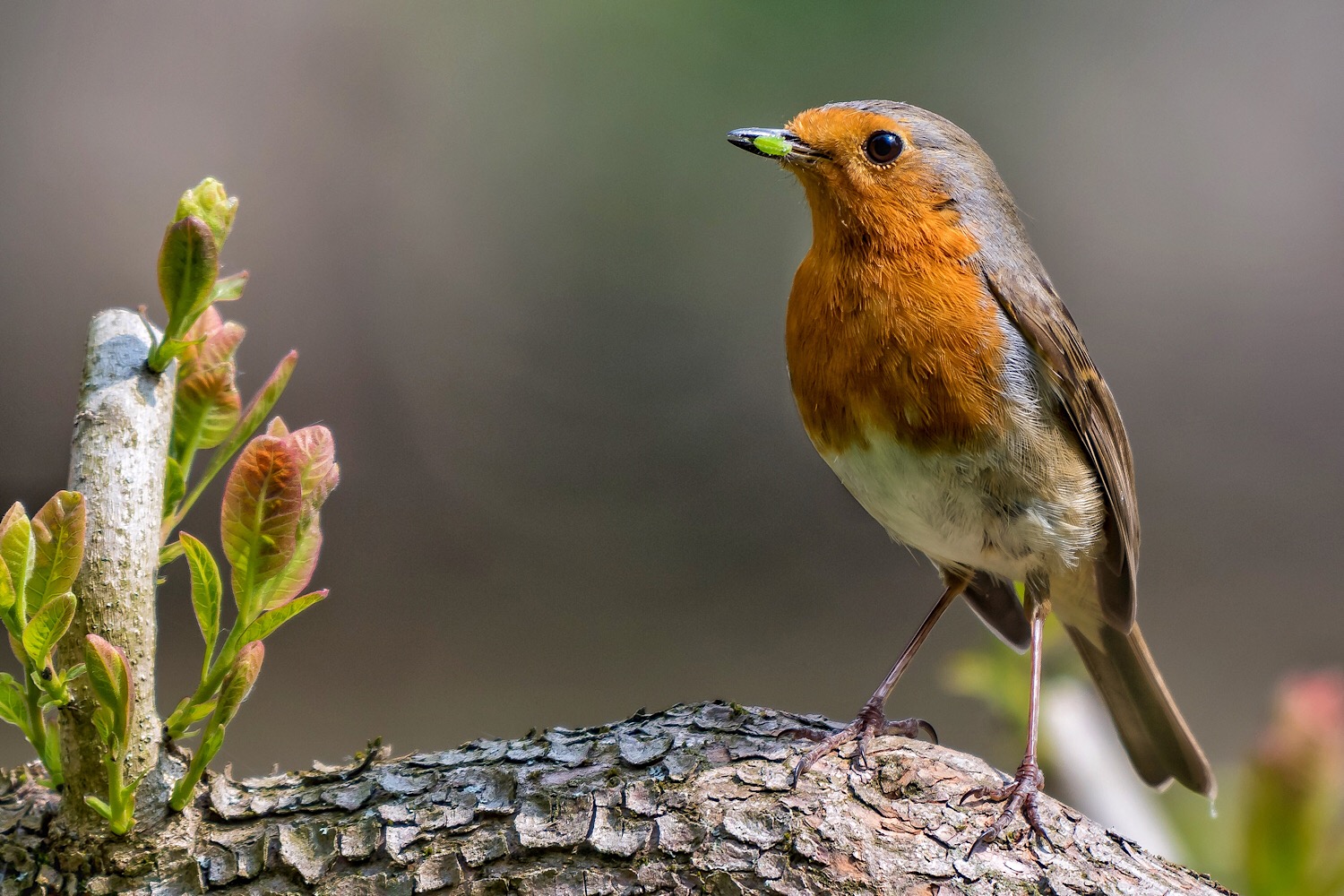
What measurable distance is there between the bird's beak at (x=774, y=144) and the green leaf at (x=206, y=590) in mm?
1164

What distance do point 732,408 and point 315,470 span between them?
415 centimetres

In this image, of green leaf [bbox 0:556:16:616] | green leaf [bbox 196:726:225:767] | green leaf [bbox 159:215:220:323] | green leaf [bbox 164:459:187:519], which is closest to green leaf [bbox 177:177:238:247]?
green leaf [bbox 159:215:220:323]

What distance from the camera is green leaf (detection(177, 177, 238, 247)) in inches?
48.5

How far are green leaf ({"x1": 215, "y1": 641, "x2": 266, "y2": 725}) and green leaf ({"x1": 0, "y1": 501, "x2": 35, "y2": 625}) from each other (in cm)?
20

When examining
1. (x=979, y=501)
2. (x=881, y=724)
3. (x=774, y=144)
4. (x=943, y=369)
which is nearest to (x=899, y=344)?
(x=943, y=369)

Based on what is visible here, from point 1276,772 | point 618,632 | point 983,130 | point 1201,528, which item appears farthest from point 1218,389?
point 1276,772

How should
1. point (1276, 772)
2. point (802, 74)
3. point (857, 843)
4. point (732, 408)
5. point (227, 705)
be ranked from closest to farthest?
point (227, 705) < point (857, 843) < point (1276, 772) < point (802, 74) < point (732, 408)

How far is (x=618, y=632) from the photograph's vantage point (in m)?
4.91

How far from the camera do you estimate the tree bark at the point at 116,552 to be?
1.17 metres

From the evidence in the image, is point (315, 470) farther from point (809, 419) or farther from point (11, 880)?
point (809, 419)

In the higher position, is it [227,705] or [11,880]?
[227,705]

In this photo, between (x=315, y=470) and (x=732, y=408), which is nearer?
(x=315, y=470)

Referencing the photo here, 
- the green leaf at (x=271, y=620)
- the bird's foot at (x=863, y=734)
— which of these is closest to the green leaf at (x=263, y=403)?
the green leaf at (x=271, y=620)

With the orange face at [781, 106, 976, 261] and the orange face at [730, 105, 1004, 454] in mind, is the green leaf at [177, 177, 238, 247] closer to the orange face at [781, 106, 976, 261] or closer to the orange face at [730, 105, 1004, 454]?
the orange face at [730, 105, 1004, 454]
